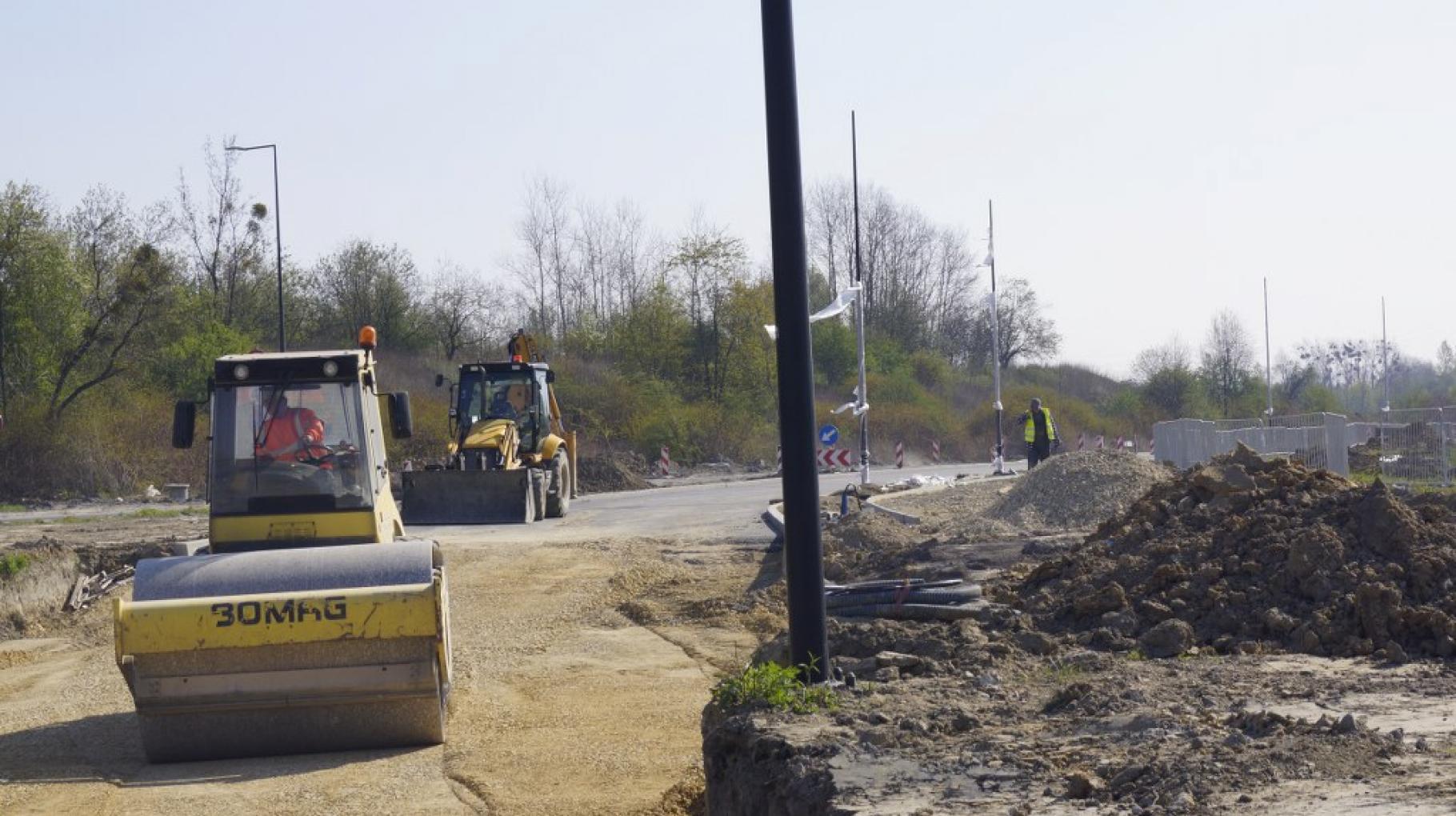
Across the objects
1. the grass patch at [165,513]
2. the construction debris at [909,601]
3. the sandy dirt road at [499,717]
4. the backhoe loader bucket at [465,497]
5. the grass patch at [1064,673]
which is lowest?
the sandy dirt road at [499,717]

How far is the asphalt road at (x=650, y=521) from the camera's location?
78.1 feet

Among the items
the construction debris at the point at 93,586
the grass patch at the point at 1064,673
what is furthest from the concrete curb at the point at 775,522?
the grass patch at the point at 1064,673

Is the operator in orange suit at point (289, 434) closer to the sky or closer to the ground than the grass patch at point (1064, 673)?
closer to the sky

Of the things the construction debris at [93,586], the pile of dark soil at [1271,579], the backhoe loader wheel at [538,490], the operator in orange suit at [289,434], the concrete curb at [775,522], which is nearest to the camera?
the pile of dark soil at [1271,579]

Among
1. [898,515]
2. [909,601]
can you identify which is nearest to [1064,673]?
[909,601]

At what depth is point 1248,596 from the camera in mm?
9609

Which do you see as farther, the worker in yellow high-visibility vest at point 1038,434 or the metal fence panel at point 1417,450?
the worker in yellow high-visibility vest at point 1038,434

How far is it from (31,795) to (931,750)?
562 centimetres

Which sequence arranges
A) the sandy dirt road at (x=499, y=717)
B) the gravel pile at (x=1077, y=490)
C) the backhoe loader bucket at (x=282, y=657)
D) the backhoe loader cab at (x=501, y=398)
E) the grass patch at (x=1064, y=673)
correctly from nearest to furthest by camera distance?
the grass patch at (x=1064, y=673)
the sandy dirt road at (x=499, y=717)
the backhoe loader bucket at (x=282, y=657)
the gravel pile at (x=1077, y=490)
the backhoe loader cab at (x=501, y=398)

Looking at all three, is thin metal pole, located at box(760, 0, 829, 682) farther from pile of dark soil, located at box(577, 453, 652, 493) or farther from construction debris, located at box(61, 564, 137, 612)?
pile of dark soil, located at box(577, 453, 652, 493)

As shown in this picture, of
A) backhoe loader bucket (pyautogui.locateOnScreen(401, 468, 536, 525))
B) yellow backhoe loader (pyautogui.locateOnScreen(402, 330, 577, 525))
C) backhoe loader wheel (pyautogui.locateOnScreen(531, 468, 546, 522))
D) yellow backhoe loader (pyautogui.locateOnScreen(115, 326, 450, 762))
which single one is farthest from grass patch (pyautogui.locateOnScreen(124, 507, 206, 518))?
yellow backhoe loader (pyautogui.locateOnScreen(115, 326, 450, 762))

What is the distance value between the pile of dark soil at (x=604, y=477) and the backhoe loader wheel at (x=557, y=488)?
1084 cm

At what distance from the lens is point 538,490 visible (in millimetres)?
25734

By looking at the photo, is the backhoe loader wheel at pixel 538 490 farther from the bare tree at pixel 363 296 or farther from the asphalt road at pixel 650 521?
the bare tree at pixel 363 296
